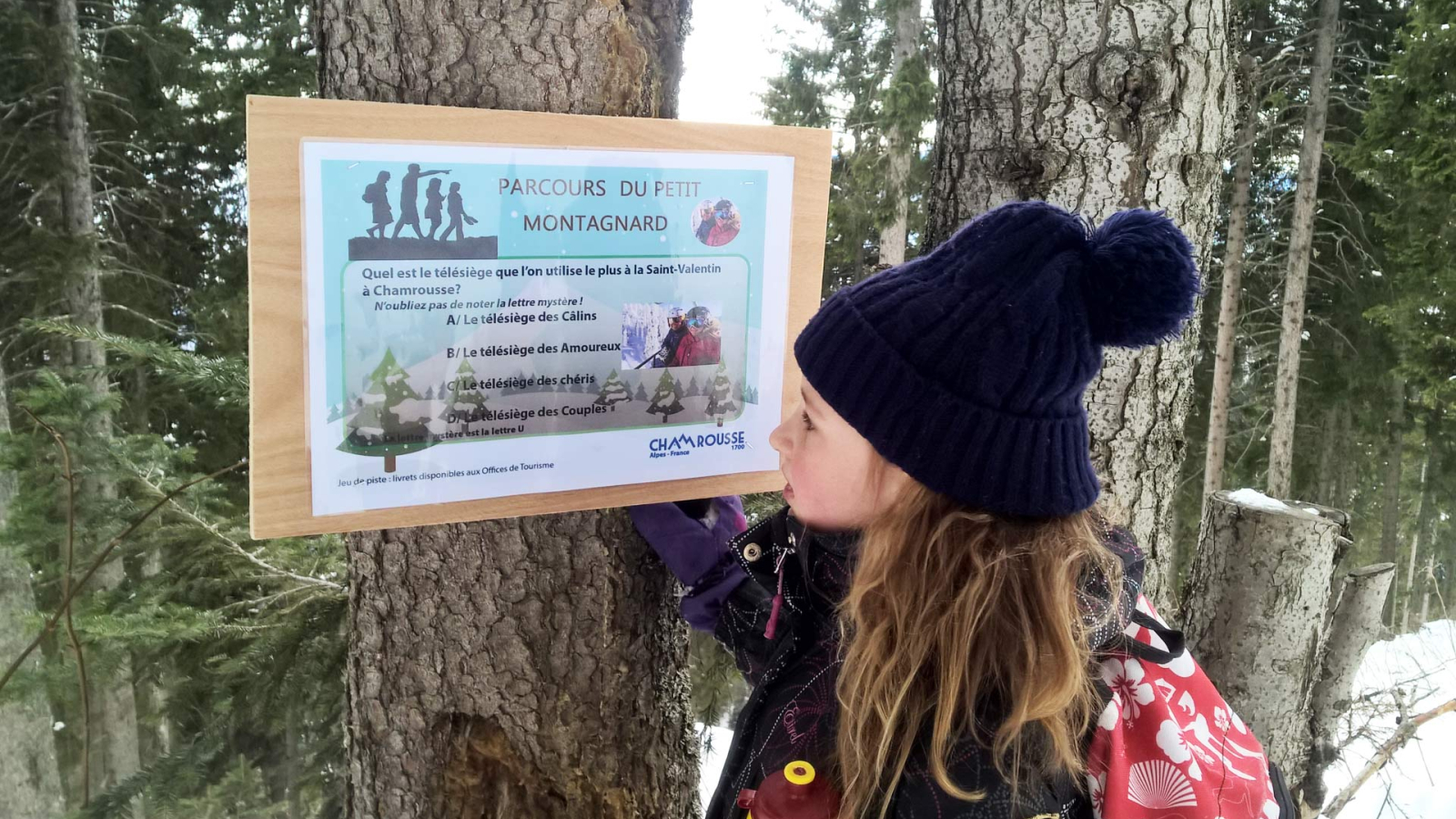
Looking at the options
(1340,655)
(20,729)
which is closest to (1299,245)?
(1340,655)

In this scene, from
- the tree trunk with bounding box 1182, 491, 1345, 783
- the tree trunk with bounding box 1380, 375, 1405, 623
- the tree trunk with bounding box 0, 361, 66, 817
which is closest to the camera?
the tree trunk with bounding box 1182, 491, 1345, 783


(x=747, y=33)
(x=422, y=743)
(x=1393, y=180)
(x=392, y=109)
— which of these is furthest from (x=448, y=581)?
(x=1393, y=180)

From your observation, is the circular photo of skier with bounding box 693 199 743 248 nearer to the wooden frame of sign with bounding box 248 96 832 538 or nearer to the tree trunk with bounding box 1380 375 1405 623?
the wooden frame of sign with bounding box 248 96 832 538

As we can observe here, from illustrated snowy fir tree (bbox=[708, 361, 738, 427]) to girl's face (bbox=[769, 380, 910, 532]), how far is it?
232mm

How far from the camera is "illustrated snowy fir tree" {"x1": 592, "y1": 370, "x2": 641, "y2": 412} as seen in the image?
155cm

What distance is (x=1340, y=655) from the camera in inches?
136

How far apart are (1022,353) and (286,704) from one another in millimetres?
2520

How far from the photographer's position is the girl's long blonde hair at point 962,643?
3.94 ft

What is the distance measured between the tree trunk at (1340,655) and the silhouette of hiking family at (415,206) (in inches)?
138

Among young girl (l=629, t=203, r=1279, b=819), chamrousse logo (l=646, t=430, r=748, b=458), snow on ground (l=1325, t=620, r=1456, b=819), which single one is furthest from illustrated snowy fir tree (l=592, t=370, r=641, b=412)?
snow on ground (l=1325, t=620, r=1456, b=819)

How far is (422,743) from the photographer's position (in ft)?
5.60

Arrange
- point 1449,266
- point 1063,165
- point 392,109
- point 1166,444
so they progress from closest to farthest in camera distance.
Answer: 1. point 392,109
2. point 1063,165
3. point 1166,444
4. point 1449,266

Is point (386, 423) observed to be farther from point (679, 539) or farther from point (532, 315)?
point (679, 539)

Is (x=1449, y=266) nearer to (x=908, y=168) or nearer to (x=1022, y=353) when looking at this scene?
(x=908, y=168)
